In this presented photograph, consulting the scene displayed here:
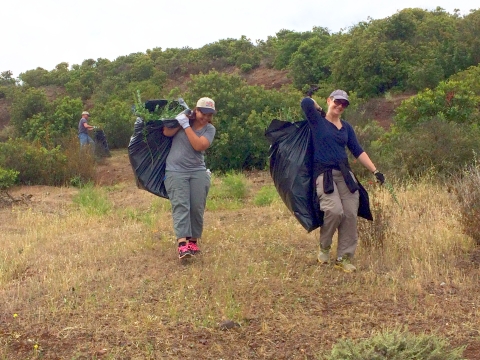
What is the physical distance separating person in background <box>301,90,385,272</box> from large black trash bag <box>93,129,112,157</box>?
12110mm

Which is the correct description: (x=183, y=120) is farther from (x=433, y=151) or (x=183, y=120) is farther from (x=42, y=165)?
(x=42, y=165)

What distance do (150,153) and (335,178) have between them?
193 centimetres

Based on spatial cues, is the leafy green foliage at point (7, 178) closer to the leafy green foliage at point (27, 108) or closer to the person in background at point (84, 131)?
the person in background at point (84, 131)

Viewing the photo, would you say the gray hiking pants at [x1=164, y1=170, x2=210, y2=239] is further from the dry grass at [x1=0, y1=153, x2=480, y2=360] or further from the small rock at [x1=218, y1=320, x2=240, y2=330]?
the small rock at [x1=218, y1=320, x2=240, y2=330]

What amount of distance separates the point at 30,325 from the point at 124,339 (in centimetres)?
79

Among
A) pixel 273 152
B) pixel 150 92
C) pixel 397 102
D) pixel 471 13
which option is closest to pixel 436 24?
pixel 471 13

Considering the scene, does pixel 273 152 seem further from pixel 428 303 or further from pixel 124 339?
pixel 124 339

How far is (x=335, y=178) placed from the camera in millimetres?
5812

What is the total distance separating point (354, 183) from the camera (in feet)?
19.1

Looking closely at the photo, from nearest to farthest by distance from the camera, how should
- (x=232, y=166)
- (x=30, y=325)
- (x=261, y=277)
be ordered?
1. (x=30, y=325)
2. (x=261, y=277)
3. (x=232, y=166)

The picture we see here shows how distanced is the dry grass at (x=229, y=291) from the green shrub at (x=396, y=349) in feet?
1.26

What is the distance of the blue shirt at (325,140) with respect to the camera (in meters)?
5.81

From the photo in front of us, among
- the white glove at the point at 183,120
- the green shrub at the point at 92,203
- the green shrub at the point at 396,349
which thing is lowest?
the green shrub at the point at 92,203

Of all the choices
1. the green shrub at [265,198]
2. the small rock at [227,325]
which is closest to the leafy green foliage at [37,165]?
the green shrub at [265,198]
